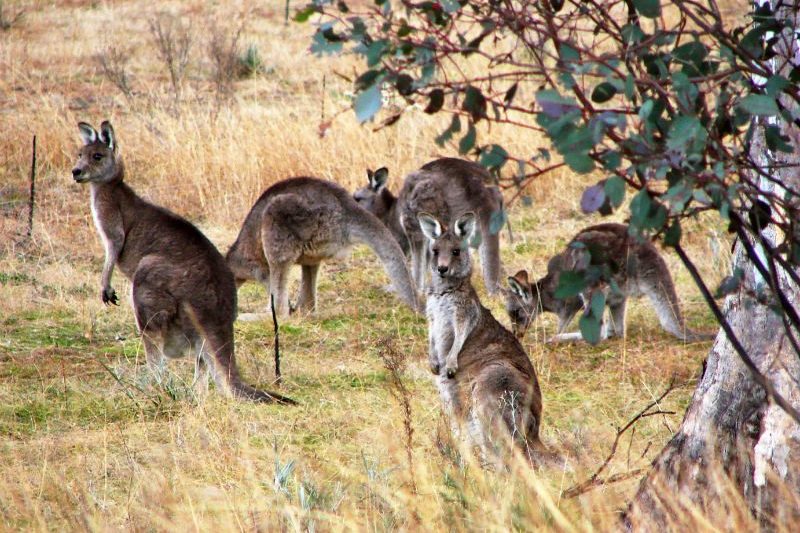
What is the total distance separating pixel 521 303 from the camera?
8.07 metres

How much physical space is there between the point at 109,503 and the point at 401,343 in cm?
345

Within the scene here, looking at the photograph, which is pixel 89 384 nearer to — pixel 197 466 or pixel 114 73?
pixel 197 466

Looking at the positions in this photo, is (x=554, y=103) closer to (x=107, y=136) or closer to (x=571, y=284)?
(x=571, y=284)

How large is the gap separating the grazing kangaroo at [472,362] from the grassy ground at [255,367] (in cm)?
20

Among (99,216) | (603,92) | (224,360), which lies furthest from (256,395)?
(603,92)

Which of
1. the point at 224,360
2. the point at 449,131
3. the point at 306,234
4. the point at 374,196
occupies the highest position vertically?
the point at 374,196

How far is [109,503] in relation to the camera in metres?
4.50

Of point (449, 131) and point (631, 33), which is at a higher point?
point (631, 33)

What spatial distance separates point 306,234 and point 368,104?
6.30 m

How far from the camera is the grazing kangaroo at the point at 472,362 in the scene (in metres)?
5.09

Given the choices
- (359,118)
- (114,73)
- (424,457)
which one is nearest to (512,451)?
(424,457)

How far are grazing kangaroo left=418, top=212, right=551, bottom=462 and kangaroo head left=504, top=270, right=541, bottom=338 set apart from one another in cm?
150

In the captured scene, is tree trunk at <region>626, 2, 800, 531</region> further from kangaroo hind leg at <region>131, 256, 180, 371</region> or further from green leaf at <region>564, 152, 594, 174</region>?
kangaroo hind leg at <region>131, 256, 180, 371</region>

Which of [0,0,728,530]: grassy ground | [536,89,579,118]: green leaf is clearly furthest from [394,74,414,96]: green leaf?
[0,0,728,530]: grassy ground
